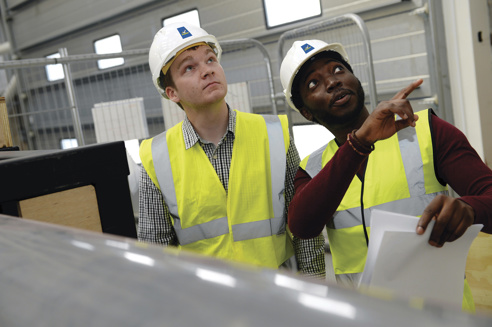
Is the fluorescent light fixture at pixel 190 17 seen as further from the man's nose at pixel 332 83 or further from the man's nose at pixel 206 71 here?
the man's nose at pixel 332 83

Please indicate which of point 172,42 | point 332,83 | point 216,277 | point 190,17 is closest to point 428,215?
point 332,83

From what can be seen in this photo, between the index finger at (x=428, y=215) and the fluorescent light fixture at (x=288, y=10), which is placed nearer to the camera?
the index finger at (x=428, y=215)

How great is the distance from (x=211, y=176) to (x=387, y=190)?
31.3 inches

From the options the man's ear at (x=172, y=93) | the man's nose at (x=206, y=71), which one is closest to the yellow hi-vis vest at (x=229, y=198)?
the man's ear at (x=172, y=93)

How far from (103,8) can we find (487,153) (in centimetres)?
803

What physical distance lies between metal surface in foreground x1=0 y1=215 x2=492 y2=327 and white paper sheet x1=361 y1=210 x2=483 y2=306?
89 cm

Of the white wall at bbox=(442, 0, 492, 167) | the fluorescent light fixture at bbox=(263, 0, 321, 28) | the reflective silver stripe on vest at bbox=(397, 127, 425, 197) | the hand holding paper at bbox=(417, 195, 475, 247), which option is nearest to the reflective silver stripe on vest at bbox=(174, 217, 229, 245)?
the reflective silver stripe on vest at bbox=(397, 127, 425, 197)

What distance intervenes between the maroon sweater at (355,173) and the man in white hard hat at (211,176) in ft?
1.48

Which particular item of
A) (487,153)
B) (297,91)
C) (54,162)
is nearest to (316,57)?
(297,91)

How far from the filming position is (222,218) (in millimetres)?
2148

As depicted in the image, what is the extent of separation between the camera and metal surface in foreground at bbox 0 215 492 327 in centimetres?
16

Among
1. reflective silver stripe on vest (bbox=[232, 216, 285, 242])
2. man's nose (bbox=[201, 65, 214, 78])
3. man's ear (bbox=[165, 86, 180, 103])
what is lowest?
reflective silver stripe on vest (bbox=[232, 216, 285, 242])

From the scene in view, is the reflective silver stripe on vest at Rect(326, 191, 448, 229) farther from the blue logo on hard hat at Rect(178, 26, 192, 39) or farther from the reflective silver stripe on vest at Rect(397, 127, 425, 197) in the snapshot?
the blue logo on hard hat at Rect(178, 26, 192, 39)

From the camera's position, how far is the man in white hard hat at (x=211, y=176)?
214 cm
